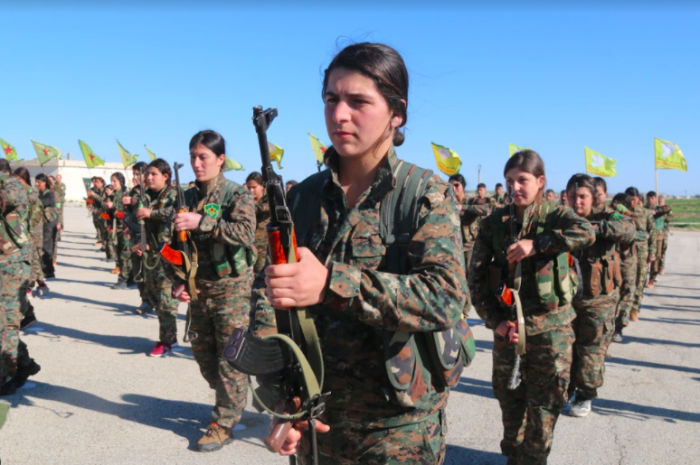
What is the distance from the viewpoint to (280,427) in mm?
1739

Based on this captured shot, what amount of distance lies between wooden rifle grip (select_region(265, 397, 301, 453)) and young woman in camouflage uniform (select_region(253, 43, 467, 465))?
32 millimetres

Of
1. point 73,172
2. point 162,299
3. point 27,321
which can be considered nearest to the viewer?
point 162,299

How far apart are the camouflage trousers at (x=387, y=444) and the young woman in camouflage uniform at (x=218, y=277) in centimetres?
281

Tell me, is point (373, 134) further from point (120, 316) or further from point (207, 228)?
point (120, 316)

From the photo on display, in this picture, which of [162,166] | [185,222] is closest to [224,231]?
[185,222]

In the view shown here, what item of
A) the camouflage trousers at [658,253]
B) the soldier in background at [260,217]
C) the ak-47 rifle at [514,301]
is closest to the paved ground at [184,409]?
the ak-47 rifle at [514,301]

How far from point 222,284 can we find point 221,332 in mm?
403

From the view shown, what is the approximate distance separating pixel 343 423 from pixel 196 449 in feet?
10.1

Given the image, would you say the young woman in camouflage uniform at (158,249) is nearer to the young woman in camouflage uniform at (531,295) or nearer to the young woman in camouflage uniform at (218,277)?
the young woman in camouflage uniform at (218,277)

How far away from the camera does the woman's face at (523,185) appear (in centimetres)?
395

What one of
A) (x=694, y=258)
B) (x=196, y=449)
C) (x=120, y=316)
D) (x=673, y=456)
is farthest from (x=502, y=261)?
(x=694, y=258)

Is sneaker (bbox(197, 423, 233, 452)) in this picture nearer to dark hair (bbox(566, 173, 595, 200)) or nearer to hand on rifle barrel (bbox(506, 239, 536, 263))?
hand on rifle barrel (bbox(506, 239, 536, 263))

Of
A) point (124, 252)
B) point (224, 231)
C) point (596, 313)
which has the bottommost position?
point (124, 252)

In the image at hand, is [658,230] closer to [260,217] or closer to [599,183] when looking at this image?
[599,183]
